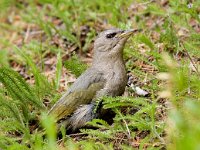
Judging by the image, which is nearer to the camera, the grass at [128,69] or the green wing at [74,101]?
the grass at [128,69]

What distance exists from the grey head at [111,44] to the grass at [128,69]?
0.16 m

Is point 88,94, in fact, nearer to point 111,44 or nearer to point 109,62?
point 109,62

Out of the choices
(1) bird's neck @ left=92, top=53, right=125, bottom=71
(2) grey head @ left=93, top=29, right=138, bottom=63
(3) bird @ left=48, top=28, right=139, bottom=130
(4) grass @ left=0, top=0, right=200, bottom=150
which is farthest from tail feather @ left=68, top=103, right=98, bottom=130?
(2) grey head @ left=93, top=29, right=138, bottom=63

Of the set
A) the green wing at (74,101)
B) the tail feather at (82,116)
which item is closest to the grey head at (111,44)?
the green wing at (74,101)

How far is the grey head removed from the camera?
19.7ft

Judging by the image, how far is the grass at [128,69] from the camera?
4438mm

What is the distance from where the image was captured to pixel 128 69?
254 inches

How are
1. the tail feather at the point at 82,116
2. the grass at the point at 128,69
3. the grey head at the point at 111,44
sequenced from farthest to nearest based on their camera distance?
the grey head at the point at 111,44, the tail feather at the point at 82,116, the grass at the point at 128,69

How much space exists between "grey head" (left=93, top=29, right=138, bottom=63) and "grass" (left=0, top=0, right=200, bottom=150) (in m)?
0.16

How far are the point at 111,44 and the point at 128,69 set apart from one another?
53 centimetres

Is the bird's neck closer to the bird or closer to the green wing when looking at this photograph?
the bird

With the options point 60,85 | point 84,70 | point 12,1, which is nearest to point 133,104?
point 84,70

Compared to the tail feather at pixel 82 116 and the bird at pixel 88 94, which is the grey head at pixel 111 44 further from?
the tail feather at pixel 82 116

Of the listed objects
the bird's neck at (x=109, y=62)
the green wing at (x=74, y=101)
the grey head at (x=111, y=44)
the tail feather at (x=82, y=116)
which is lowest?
the tail feather at (x=82, y=116)
